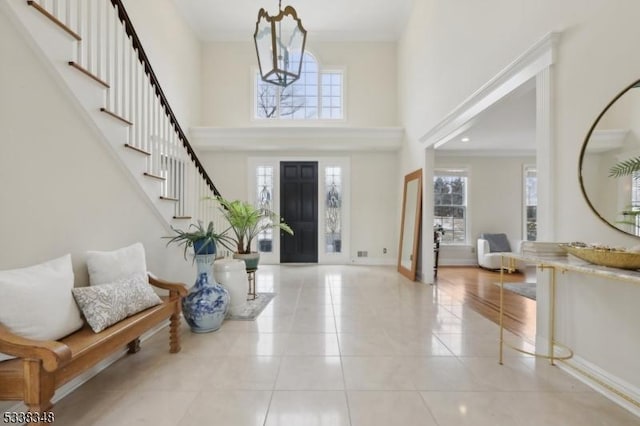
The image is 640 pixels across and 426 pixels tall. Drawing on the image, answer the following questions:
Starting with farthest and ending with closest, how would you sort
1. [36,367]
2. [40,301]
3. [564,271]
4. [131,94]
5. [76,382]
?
[131,94] < [564,271] < [76,382] < [40,301] < [36,367]

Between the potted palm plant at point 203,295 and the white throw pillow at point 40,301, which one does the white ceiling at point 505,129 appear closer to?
the potted palm plant at point 203,295

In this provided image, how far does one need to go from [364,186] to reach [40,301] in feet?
19.4

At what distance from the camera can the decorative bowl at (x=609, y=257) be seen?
158 cm

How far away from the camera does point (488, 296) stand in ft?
14.2

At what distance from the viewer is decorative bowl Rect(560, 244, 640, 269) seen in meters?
1.58

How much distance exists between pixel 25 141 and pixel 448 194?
7352 mm

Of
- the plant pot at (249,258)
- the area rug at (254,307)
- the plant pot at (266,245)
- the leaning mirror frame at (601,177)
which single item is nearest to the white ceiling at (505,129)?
the leaning mirror frame at (601,177)

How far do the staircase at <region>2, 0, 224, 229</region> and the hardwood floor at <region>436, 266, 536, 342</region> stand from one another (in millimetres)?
3825

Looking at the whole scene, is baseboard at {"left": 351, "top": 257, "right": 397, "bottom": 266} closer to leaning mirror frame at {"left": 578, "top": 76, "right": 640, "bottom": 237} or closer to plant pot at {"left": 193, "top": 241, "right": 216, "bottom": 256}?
plant pot at {"left": 193, "top": 241, "right": 216, "bottom": 256}

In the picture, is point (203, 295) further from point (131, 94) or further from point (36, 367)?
point (131, 94)

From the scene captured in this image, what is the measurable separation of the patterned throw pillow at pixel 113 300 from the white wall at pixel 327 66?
5335mm

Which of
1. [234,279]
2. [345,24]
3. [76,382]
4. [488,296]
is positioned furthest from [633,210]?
[345,24]

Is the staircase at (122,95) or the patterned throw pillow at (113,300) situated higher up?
the staircase at (122,95)

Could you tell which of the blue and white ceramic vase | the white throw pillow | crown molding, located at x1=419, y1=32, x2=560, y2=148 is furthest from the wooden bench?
crown molding, located at x1=419, y1=32, x2=560, y2=148
